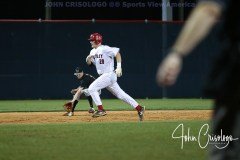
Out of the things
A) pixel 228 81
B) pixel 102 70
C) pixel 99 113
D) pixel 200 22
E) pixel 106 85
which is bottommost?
pixel 99 113

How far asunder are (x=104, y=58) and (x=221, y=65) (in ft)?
33.2

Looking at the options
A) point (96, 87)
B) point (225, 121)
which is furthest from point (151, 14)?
point (225, 121)

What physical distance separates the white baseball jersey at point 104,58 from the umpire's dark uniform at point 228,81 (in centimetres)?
983

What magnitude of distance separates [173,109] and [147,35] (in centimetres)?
527

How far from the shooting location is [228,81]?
3.44 meters

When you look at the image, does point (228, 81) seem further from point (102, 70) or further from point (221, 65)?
point (102, 70)

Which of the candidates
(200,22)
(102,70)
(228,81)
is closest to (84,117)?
(102,70)

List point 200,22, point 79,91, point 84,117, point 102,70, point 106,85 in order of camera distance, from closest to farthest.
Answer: point 200,22, point 106,85, point 102,70, point 84,117, point 79,91

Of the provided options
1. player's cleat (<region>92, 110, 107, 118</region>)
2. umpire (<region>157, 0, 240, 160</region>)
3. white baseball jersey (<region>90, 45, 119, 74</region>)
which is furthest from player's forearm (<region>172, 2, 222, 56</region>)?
player's cleat (<region>92, 110, 107, 118</region>)

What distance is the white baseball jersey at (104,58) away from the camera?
13.4 metres

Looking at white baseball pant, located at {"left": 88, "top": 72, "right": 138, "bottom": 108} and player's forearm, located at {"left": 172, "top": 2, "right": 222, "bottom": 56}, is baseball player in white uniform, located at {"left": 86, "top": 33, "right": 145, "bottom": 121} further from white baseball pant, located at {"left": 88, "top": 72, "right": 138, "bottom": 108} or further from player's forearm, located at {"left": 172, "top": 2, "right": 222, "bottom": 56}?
player's forearm, located at {"left": 172, "top": 2, "right": 222, "bottom": 56}

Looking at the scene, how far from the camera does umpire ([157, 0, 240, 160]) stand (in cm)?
333

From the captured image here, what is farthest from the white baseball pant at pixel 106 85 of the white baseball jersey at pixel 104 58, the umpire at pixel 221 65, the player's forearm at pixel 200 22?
the player's forearm at pixel 200 22

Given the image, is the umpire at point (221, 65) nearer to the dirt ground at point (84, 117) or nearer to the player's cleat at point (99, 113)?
the dirt ground at point (84, 117)
